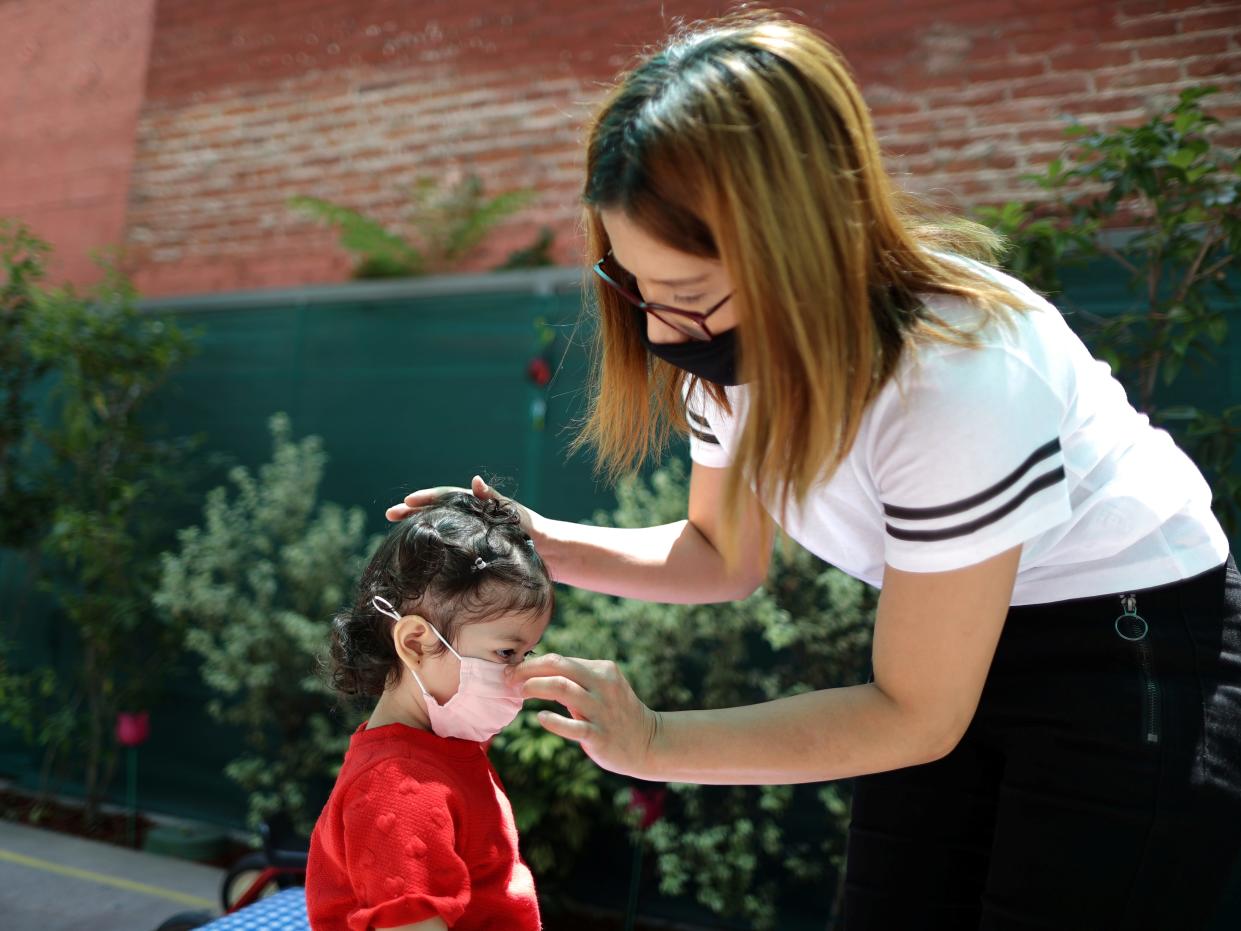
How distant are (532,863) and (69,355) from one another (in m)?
3.30

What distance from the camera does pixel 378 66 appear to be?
21.7ft

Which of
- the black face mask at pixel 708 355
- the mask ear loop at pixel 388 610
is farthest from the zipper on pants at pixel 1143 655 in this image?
the mask ear loop at pixel 388 610

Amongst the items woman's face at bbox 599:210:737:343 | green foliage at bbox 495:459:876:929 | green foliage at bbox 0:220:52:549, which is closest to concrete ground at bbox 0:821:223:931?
green foliage at bbox 0:220:52:549

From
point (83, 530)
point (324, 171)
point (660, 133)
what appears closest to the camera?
point (660, 133)

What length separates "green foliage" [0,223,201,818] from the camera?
5.06 meters

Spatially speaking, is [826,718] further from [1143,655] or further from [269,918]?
[269,918]

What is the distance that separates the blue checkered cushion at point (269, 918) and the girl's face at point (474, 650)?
2.54 feet

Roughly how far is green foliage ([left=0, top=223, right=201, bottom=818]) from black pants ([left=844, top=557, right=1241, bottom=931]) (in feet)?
14.3

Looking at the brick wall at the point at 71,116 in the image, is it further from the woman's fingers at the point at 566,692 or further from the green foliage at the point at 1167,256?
the woman's fingers at the point at 566,692

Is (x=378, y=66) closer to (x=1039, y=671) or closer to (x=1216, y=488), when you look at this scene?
(x=1216, y=488)

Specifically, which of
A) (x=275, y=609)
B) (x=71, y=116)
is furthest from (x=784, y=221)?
(x=71, y=116)

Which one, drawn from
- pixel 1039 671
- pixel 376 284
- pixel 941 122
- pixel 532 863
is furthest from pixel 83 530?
pixel 1039 671

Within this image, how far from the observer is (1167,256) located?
10.5 ft

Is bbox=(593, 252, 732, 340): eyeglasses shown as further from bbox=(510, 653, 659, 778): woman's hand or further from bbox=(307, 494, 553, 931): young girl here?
bbox=(307, 494, 553, 931): young girl
